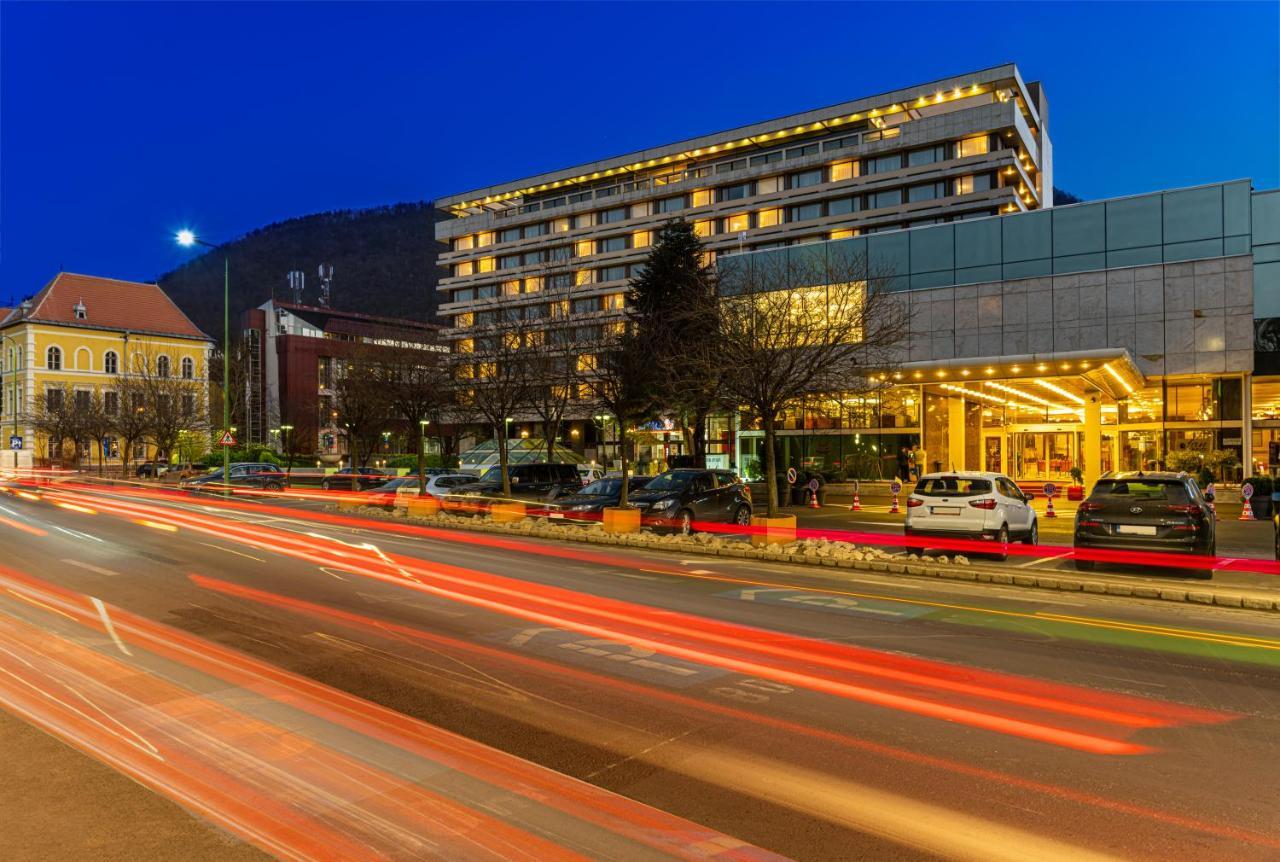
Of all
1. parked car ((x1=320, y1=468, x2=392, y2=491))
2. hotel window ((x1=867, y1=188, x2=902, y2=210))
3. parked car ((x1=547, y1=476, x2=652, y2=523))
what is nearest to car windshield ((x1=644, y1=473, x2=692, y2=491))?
parked car ((x1=547, y1=476, x2=652, y2=523))

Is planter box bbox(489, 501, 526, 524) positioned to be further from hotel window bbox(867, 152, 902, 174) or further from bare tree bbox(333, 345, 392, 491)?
hotel window bbox(867, 152, 902, 174)

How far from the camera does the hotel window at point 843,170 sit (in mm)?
66812

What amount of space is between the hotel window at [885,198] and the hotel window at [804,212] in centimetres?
446

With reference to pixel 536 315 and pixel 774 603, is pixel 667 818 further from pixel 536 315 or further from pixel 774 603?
pixel 536 315

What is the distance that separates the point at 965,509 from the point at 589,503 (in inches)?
418

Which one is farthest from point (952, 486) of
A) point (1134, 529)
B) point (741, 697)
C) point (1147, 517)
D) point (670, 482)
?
point (741, 697)

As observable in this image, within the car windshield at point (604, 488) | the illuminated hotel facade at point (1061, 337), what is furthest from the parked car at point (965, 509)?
the car windshield at point (604, 488)

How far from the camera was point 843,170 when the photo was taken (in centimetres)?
6731

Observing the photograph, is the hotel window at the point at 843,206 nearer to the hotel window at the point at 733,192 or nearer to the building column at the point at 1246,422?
the hotel window at the point at 733,192

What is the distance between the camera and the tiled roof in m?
78.6

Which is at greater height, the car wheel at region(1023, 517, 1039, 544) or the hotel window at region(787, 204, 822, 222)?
the hotel window at region(787, 204, 822, 222)

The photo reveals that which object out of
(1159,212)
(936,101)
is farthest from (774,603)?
(936,101)

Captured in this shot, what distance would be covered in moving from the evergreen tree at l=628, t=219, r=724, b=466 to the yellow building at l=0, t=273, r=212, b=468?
165 feet

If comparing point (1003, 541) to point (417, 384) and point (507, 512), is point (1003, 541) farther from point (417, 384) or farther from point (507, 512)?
point (417, 384)
